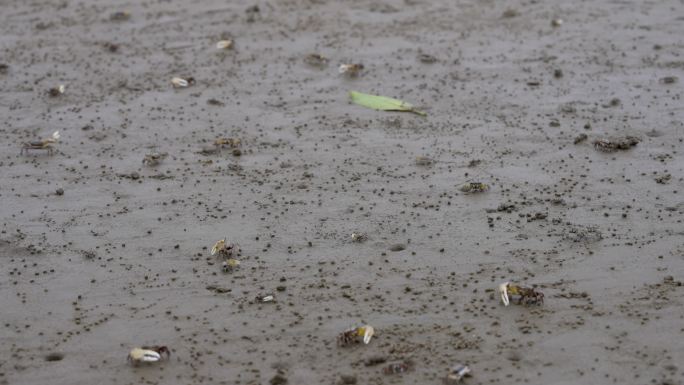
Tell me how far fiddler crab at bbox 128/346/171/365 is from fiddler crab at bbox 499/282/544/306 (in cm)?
213

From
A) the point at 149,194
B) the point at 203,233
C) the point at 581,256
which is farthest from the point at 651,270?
the point at 149,194

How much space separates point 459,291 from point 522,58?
458 cm

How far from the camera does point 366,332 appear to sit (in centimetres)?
562

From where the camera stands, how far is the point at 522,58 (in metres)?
10.1

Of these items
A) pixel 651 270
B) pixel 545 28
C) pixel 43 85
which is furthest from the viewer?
pixel 545 28

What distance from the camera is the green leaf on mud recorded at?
29.5 ft

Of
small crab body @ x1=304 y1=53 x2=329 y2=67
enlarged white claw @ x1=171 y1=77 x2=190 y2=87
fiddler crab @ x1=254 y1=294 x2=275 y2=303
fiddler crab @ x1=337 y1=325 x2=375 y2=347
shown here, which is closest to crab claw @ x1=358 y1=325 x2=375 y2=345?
fiddler crab @ x1=337 y1=325 x2=375 y2=347

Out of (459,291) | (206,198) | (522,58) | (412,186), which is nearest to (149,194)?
(206,198)

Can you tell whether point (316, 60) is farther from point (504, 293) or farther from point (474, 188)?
point (504, 293)

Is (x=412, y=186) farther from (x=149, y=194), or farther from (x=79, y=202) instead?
(x=79, y=202)

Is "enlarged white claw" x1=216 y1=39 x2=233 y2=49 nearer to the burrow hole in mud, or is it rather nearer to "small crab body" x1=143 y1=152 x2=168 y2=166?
"small crab body" x1=143 y1=152 x2=168 y2=166

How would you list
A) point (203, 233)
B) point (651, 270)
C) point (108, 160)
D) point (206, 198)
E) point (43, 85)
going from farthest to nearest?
1. point (43, 85)
2. point (108, 160)
3. point (206, 198)
4. point (203, 233)
5. point (651, 270)

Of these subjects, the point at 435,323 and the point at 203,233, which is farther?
the point at 203,233

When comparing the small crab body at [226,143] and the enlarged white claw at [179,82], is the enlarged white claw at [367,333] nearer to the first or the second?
the small crab body at [226,143]
